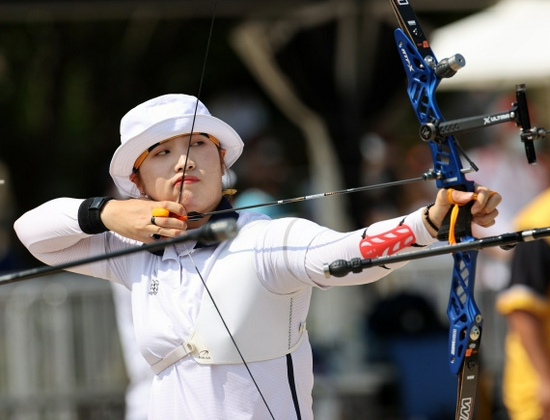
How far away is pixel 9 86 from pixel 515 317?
814cm

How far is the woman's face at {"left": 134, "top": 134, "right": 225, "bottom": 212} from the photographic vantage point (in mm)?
3023

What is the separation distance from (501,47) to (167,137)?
658 centimetres

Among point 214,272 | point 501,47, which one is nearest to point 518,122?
point 214,272

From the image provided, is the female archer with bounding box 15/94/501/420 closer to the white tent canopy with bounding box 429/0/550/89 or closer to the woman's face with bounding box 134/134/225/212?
the woman's face with bounding box 134/134/225/212

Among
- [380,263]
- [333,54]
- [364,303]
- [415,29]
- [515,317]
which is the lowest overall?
[380,263]

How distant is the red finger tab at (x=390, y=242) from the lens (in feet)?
8.87

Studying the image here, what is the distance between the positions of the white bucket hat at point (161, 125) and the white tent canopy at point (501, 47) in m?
5.90

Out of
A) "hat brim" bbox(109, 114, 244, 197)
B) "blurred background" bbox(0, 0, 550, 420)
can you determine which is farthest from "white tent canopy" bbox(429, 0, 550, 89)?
"hat brim" bbox(109, 114, 244, 197)

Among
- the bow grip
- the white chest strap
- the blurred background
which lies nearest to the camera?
the bow grip

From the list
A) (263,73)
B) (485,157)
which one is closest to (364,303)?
(485,157)

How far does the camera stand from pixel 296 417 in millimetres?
2922

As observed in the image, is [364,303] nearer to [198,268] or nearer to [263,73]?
[263,73]

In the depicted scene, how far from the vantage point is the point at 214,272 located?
115 inches

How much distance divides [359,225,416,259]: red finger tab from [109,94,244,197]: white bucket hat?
62 centimetres
